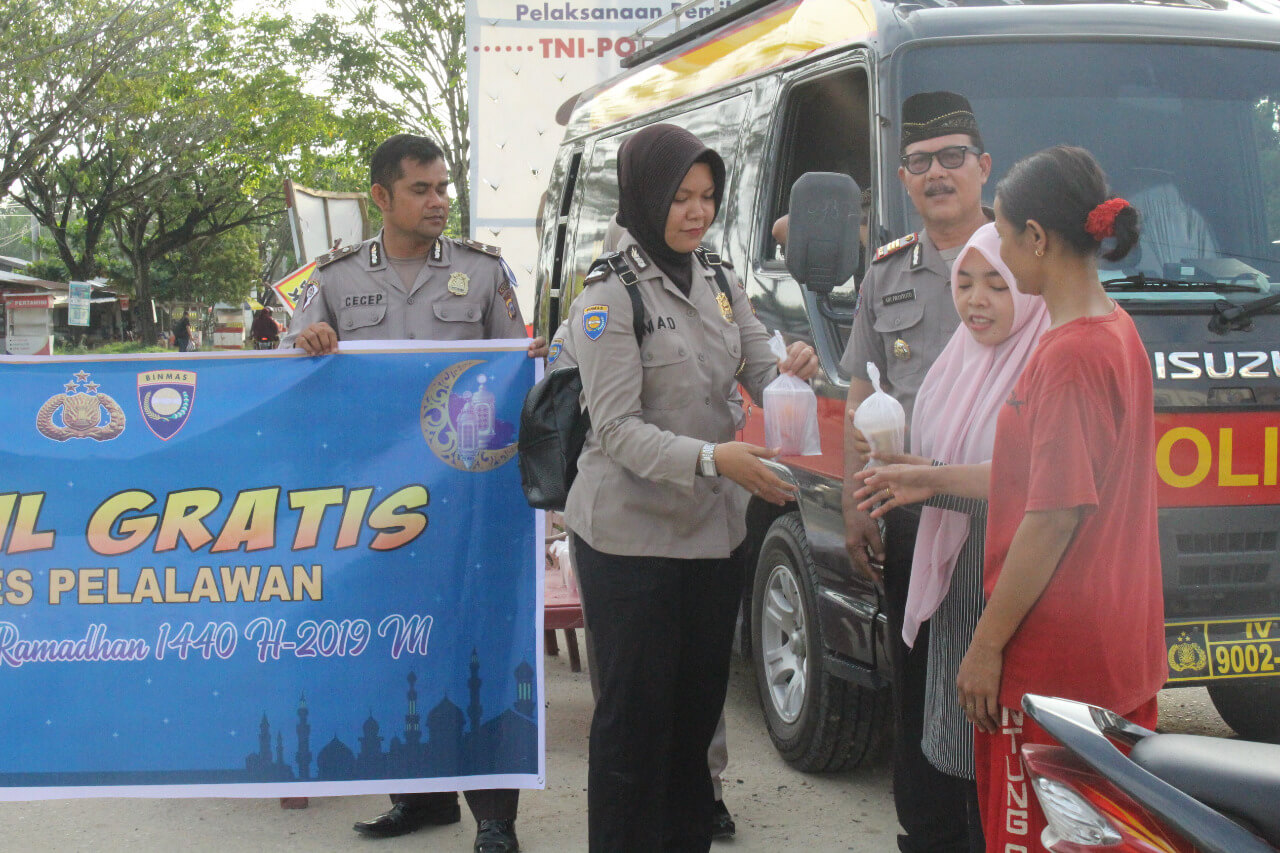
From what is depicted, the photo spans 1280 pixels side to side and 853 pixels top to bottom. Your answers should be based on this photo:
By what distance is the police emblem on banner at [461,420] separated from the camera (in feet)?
12.7

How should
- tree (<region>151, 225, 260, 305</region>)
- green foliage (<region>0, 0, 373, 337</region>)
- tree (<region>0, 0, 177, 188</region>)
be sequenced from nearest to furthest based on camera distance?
tree (<region>0, 0, 177, 188</region>), green foliage (<region>0, 0, 373, 337</region>), tree (<region>151, 225, 260, 305</region>)

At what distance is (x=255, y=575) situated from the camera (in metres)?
3.79

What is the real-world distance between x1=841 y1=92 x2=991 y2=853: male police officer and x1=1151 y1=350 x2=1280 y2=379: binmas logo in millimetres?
682

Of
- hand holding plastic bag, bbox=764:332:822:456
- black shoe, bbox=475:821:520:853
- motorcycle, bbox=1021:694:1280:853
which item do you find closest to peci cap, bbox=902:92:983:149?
hand holding plastic bag, bbox=764:332:822:456

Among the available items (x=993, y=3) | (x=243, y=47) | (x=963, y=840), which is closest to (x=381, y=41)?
(x=243, y=47)

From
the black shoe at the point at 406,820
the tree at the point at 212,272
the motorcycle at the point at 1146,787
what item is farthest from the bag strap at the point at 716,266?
the tree at the point at 212,272

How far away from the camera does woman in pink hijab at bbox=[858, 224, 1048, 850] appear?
8.23ft

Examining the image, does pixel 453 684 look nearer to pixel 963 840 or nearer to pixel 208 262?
pixel 963 840

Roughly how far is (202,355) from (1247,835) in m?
3.05

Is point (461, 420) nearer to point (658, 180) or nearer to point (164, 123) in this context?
point (658, 180)

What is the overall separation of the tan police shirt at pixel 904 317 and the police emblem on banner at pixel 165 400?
6.24ft

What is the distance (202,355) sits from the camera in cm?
375

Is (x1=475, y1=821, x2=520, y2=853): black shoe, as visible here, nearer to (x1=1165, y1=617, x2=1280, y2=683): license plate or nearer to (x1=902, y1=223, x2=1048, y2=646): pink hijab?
(x1=902, y1=223, x2=1048, y2=646): pink hijab

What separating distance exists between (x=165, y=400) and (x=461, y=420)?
0.86 metres
